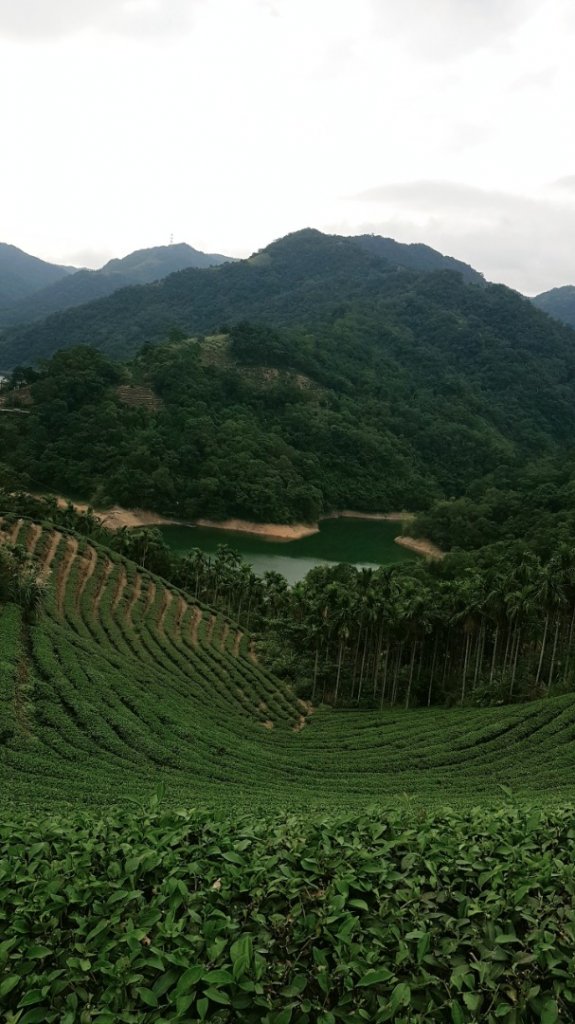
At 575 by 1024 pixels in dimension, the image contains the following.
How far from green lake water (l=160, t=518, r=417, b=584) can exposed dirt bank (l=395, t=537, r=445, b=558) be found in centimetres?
99

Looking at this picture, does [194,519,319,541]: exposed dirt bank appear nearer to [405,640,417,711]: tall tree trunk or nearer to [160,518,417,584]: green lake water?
[160,518,417,584]: green lake water

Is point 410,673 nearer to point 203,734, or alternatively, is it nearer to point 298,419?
point 203,734

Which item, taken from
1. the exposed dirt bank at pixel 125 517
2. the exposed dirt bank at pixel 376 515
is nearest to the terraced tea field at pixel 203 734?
the exposed dirt bank at pixel 125 517

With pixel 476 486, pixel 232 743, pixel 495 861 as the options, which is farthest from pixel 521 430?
pixel 495 861

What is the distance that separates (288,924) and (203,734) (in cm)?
2000

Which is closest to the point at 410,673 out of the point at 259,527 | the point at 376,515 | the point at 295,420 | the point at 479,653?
the point at 479,653

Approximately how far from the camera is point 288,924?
5746 millimetres

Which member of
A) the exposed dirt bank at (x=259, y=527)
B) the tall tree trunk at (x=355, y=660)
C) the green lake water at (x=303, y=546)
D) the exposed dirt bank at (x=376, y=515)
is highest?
the exposed dirt bank at (x=376, y=515)

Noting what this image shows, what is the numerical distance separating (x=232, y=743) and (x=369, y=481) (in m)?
82.1

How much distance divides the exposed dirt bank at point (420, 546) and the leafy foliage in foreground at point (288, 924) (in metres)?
79.3

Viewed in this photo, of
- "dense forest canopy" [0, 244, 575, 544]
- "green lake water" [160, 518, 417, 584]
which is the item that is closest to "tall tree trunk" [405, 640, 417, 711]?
"green lake water" [160, 518, 417, 584]

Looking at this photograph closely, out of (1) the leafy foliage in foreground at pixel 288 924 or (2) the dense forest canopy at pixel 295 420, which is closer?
(1) the leafy foliage in foreground at pixel 288 924

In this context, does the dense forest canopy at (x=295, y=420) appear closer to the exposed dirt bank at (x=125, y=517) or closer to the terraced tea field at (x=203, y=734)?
the exposed dirt bank at (x=125, y=517)

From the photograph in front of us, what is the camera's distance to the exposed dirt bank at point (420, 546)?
8562cm
